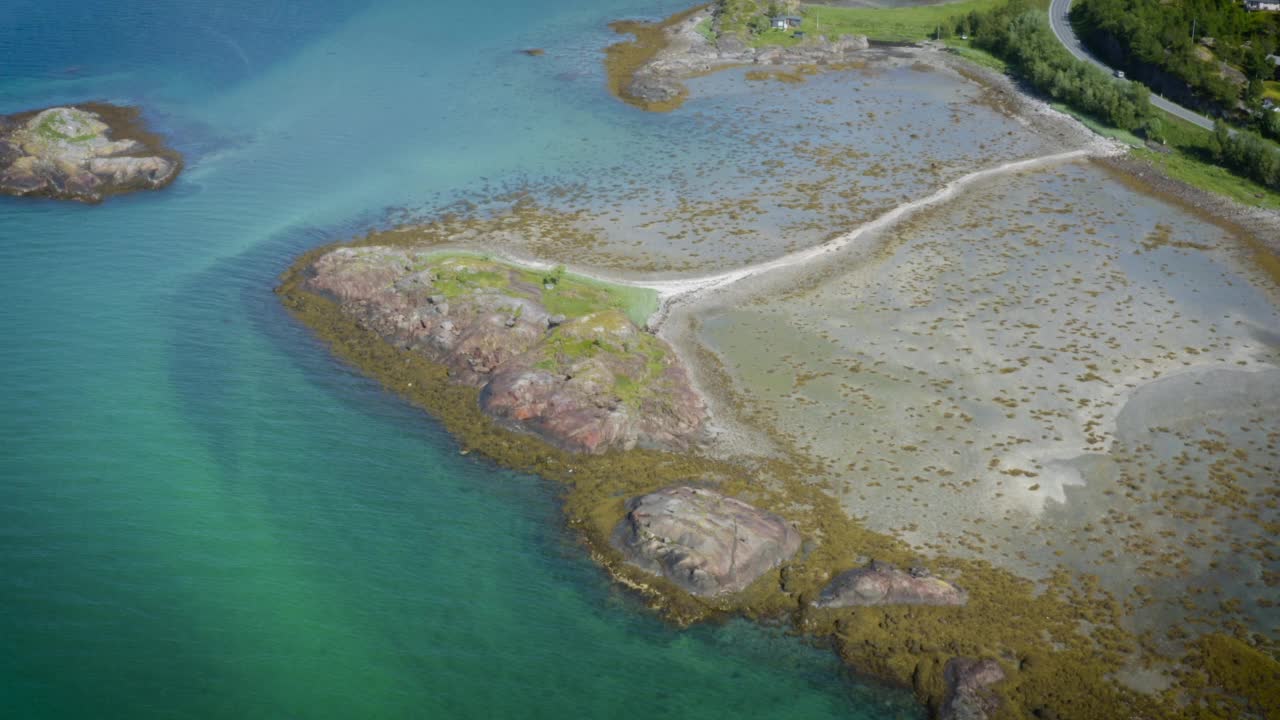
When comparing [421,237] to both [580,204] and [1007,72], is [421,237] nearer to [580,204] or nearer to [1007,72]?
[580,204]

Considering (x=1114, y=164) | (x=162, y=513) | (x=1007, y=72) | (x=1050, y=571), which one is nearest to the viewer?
(x=1050, y=571)

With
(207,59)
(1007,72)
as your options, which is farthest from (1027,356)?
(207,59)

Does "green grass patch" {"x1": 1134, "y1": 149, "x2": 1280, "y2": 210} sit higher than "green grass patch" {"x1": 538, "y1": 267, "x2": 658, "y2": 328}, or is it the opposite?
"green grass patch" {"x1": 1134, "y1": 149, "x2": 1280, "y2": 210}

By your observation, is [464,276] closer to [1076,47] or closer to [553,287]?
[553,287]

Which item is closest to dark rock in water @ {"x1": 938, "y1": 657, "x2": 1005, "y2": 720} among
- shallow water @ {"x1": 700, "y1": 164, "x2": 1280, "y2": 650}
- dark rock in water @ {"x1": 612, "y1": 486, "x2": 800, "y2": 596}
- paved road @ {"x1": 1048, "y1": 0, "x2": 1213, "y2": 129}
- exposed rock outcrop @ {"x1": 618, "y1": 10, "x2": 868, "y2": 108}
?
shallow water @ {"x1": 700, "y1": 164, "x2": 1280, "y2": 650}

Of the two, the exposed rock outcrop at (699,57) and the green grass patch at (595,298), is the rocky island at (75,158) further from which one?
the exposed rock outcrop at (699,57)

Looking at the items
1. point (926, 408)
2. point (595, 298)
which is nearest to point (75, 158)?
point (595, 298)

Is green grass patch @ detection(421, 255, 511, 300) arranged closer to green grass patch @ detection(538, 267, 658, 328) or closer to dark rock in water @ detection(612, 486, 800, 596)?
green grass patch @ detection(538, 267, 658, 328)
